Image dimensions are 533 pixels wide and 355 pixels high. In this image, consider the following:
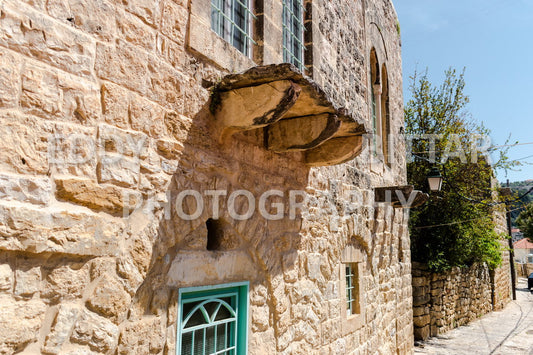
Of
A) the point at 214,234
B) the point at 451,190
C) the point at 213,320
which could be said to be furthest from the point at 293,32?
the point at 451,190

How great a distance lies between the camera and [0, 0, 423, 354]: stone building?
170 cm

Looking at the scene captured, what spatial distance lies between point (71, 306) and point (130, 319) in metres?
0.36

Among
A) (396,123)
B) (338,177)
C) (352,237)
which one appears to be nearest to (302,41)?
(338,177)

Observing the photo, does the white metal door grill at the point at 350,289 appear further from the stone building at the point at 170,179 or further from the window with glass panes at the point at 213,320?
the window with glass panes at the point at 213,320

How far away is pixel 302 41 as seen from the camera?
4164 millimetres

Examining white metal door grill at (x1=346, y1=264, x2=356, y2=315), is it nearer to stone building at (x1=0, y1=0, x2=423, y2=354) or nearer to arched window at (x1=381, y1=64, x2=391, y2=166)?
stone building at (x1=0, y1=0, x2=423, y2=354)

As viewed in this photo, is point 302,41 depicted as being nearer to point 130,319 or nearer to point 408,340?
point 130,319

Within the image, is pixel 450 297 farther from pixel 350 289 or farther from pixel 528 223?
pixel 528 223

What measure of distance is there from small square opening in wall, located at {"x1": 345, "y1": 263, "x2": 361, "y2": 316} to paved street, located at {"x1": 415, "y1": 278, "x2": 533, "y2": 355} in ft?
13.2

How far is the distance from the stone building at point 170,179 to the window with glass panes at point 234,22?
17 mm

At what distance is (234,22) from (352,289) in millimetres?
3515

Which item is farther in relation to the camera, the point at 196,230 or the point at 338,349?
the point at 338,349

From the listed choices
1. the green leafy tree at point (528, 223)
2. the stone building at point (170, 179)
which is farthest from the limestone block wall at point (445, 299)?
the green leafy tree at point (528, 223)

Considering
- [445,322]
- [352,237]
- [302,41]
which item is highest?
[302,41]
